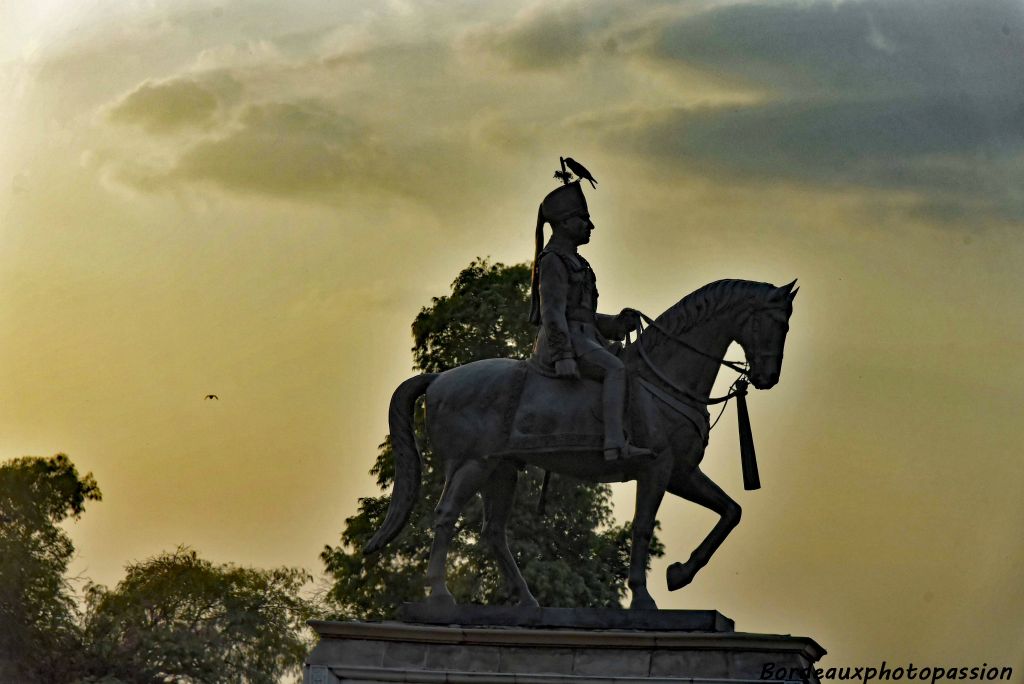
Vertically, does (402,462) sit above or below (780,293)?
below

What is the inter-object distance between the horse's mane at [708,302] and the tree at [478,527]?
1128cm

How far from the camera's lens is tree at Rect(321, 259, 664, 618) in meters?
29.1

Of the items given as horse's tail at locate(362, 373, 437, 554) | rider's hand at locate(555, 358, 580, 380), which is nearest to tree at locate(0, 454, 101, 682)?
horse's tail at locate(362, 373, 437, 554)

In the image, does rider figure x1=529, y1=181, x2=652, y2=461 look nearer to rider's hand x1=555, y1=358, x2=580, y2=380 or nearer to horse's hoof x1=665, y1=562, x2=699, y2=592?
rider's hand x1=555, y1=358, x2=580, y2=380

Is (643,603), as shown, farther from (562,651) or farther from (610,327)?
(610,327)

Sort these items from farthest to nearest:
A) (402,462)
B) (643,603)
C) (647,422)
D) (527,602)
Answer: (402,462) < (527,602) < (647,422) < (643,603)

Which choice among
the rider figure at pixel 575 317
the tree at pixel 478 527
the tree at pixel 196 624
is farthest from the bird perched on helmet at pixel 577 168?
the tree at pixel 196 624

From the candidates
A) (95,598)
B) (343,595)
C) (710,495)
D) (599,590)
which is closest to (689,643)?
(710,495)

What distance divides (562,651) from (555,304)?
2.87m

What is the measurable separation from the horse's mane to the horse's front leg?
108 centimetres

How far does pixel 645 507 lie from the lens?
17.3 m

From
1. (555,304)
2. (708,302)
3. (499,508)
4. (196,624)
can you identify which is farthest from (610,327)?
(196,624)

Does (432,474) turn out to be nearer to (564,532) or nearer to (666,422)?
(564,532)

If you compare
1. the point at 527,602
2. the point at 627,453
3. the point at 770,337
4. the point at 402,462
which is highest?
the point at 770,337
